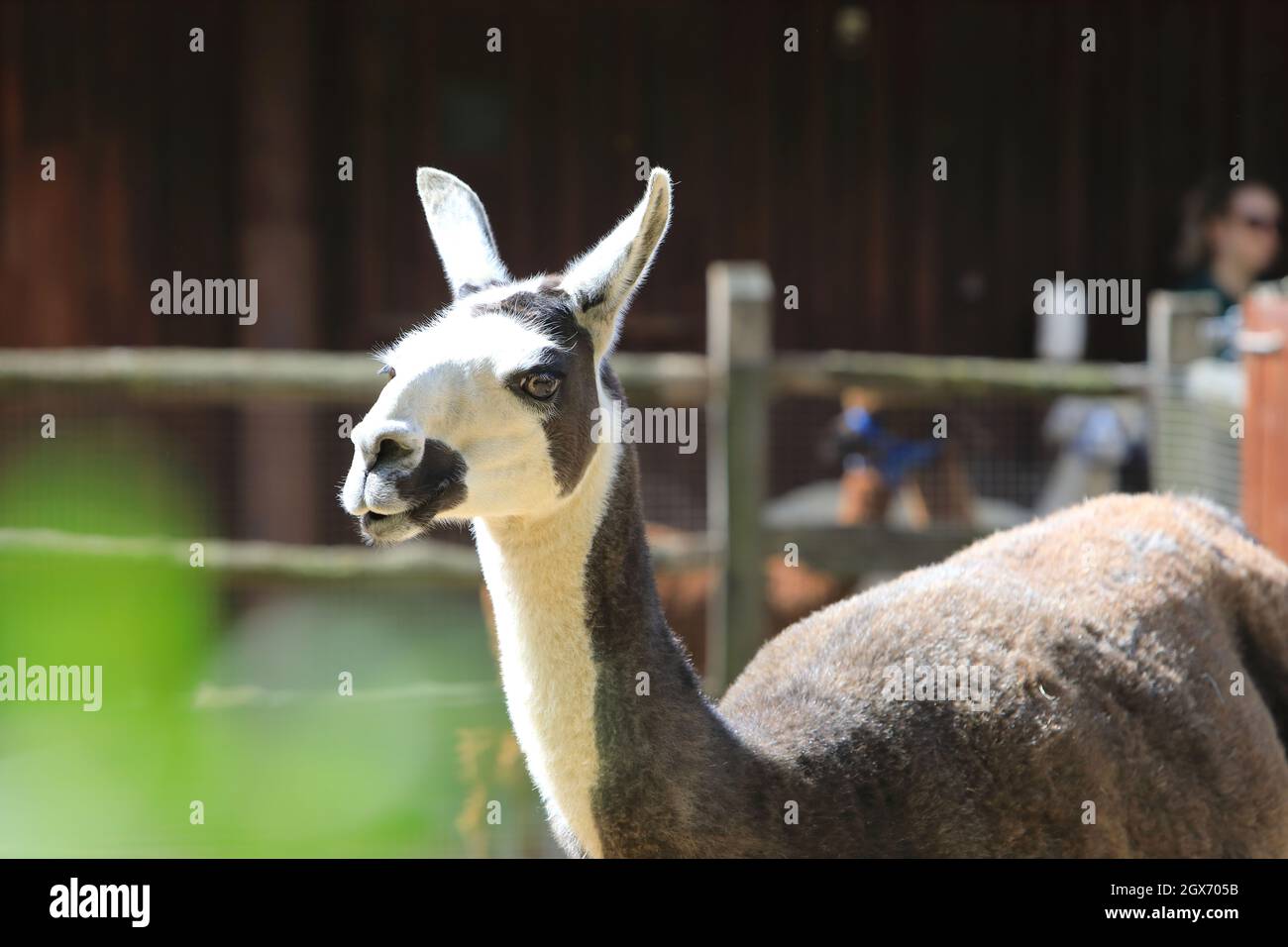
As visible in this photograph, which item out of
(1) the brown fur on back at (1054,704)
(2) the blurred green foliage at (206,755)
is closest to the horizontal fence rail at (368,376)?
(2) the blurred green foliage at (206,755)

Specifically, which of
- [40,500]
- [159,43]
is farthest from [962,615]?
[159,43]

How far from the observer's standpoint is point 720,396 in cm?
568

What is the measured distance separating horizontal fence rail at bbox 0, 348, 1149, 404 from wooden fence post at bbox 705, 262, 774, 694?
0.08m

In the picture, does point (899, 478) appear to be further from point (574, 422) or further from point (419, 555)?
point (574, 422)

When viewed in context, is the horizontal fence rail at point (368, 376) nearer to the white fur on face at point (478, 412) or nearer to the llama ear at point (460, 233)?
the llama ear at point (460, 233)

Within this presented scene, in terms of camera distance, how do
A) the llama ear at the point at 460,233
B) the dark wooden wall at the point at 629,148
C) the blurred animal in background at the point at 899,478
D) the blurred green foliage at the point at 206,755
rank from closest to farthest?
1. the llama ear at the point at 460,233
2. the blurred green foliage at the point at 206,755
3. the blurred animal in background at the point at 899,478
4. the dark wooden wall at the point at 629,148

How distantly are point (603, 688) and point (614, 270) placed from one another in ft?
2.28

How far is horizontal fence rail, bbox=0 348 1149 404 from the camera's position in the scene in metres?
5.29

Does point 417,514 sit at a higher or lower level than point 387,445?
lower

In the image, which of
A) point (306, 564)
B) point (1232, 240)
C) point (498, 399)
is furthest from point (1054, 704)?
point (1232, 240)

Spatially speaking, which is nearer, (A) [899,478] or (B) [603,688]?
(B) [603,688]

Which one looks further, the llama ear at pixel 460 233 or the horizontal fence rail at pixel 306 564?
the horizontal fence rail at pixel 306 564

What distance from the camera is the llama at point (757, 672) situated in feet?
8.39
